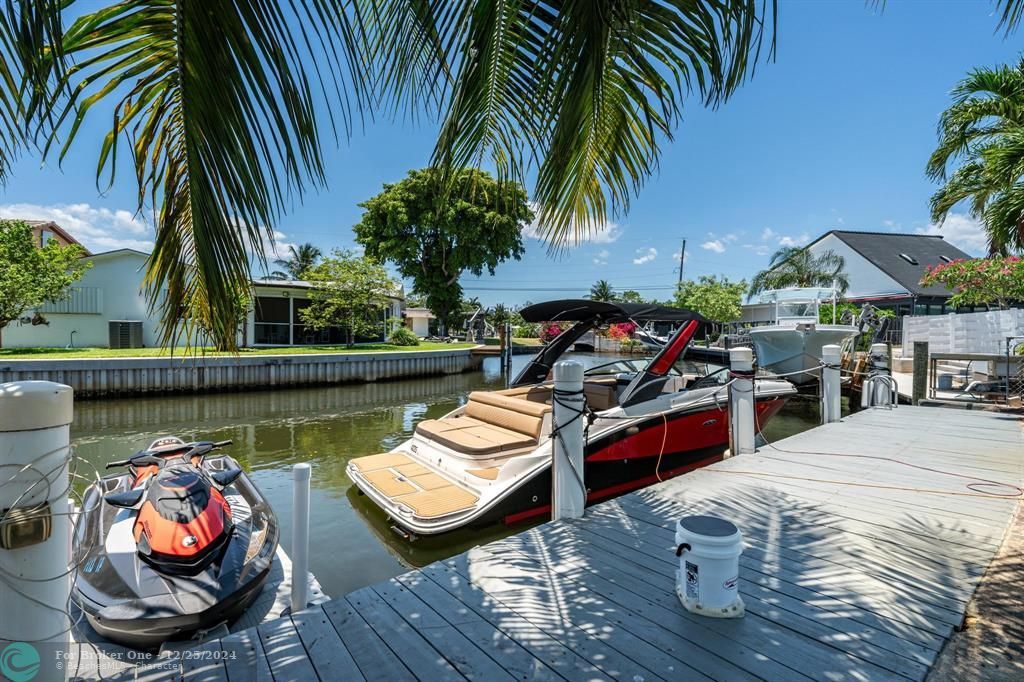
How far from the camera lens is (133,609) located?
10.1 feet

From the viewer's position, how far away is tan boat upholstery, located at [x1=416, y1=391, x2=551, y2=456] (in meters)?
5.25

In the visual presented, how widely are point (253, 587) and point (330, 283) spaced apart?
770 inches

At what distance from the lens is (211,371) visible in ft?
51.6

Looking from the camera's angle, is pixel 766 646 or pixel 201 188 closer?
pixel 201 188

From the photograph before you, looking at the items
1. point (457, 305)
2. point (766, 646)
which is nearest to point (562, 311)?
point (766, 646)

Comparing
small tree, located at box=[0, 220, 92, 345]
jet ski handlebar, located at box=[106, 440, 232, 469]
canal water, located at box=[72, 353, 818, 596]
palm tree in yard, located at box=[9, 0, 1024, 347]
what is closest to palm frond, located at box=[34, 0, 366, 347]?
palm tree in yard, located at box=[9, 0, 1024, 347]

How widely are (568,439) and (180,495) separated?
281cm

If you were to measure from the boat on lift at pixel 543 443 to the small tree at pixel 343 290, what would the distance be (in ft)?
53.2

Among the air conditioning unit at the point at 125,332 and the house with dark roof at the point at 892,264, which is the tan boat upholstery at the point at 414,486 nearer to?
the air conditioning unit at the point at 125,332

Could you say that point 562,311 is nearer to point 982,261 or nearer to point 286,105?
point 286,105

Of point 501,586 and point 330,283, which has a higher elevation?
point 330,283

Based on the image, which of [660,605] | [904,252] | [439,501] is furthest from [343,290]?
[904,252]

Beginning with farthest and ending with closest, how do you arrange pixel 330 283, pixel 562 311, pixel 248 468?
pixel 330 283, pixel 248 468, pixel 562 311

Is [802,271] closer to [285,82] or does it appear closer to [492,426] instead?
[492,426]
